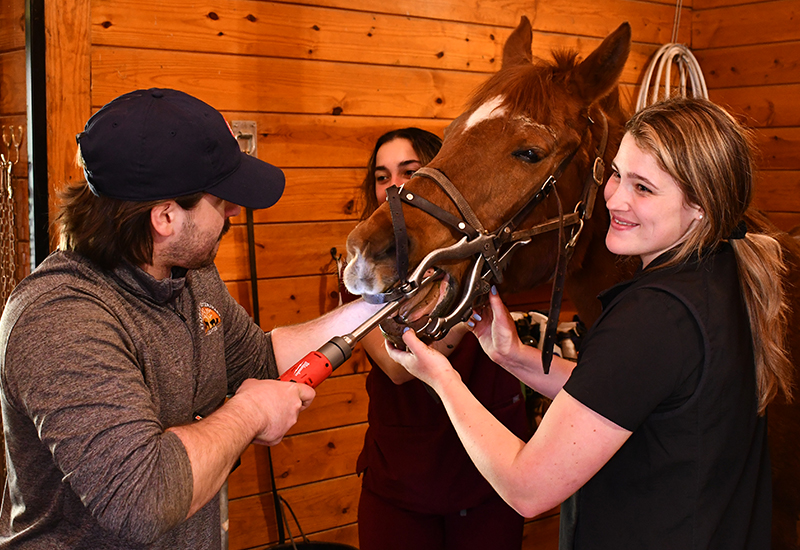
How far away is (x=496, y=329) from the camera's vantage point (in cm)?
141

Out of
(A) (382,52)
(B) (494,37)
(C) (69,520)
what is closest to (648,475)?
(C) (69,520)

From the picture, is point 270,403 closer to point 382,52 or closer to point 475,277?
point 475,277

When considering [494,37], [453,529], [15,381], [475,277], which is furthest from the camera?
[494,37]

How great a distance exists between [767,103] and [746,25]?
0.41m

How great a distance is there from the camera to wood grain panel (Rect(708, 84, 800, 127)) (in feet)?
10.2

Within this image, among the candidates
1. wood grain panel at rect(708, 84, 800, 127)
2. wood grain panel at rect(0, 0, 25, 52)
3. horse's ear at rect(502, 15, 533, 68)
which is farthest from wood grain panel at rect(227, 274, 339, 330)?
wood grain panel at rect(708, 84, 800, 127)

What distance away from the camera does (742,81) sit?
3244 mm

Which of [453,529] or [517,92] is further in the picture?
[453,529]

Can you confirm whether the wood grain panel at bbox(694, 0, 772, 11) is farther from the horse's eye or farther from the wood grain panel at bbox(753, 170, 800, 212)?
the horse's eye

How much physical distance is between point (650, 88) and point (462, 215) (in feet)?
7.76

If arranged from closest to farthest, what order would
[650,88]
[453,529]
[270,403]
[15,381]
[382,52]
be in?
[15,381]
[270,403]
[453,529]
[382,52]
[650,88]

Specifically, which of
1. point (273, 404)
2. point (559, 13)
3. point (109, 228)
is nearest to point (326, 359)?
point (273, 404)

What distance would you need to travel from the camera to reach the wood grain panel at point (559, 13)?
256 cm

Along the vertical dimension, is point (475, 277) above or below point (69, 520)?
above
